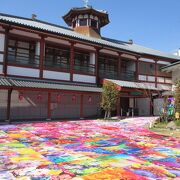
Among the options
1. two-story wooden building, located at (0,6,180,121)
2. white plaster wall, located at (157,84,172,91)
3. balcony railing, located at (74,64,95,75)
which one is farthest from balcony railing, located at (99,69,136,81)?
white plaster wall, located at (157,84,172,91)

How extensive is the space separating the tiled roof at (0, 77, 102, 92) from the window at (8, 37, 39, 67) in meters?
1.52

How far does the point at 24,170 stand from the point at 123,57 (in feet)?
67.5

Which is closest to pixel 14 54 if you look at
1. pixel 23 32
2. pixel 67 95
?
pixel 23 32

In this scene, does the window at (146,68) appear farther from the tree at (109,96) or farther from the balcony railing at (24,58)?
the balcony railing at (24,58)

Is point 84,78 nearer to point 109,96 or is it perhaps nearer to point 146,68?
point 109,96

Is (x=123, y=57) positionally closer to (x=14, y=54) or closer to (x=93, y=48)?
(x=93, y=48)

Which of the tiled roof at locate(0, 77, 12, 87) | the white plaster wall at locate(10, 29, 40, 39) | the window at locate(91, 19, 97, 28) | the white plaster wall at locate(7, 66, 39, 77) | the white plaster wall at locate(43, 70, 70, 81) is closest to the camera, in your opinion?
the tiled roof at locate(0, 77, 12, 87)

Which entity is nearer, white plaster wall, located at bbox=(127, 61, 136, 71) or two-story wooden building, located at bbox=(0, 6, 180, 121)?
two-story wooden building, located at bbox=(0, 6, 180, 121)

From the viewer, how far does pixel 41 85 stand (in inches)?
695

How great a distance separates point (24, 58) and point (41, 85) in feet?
10.5

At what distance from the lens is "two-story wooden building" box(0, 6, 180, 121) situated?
17.7 metres

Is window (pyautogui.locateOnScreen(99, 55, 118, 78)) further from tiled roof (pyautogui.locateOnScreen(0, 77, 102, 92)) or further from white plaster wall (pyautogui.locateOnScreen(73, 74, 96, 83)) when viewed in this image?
tiled roof (pyautogui.locateOnScreen(0, 77, 102, 92))

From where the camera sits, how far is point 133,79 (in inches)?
1022

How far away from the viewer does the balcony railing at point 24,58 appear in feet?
60.8
